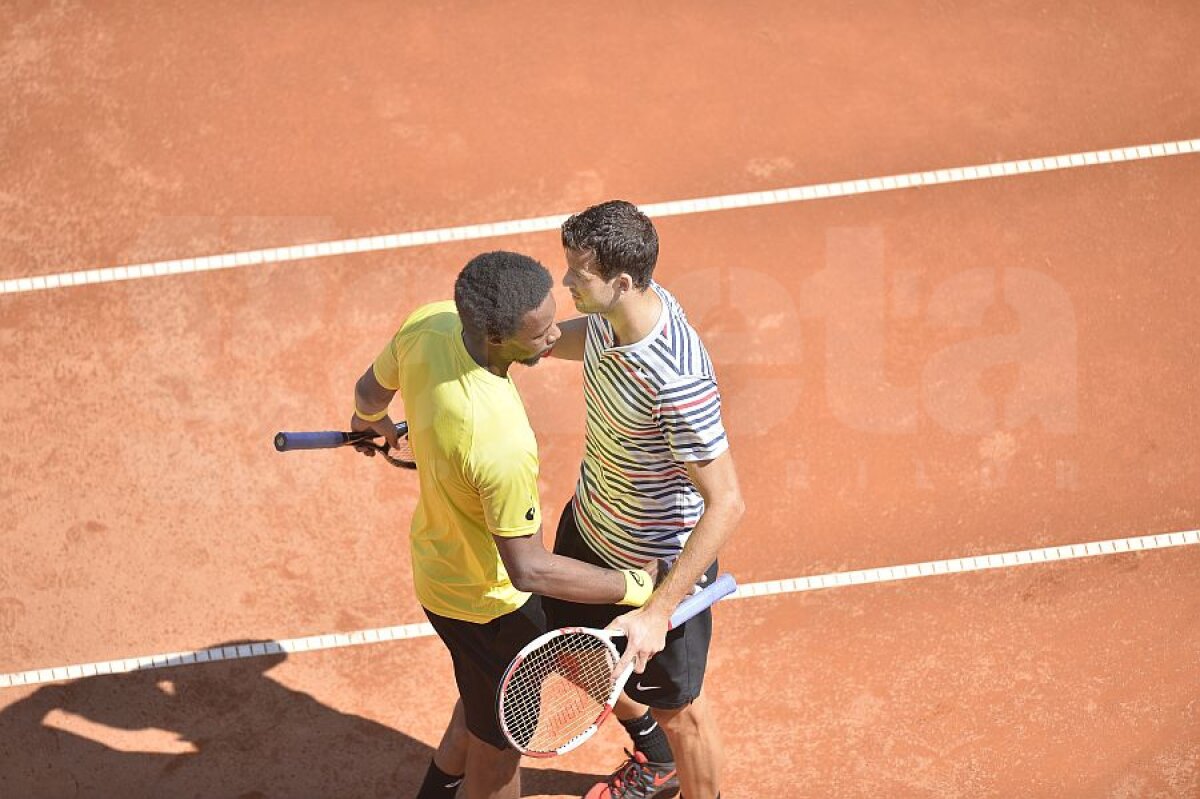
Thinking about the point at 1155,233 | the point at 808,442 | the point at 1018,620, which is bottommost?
the point at 1018,620

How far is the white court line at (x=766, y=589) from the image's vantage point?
6.43 meters

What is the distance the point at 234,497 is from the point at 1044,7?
6.16 meters

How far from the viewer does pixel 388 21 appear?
8859mm

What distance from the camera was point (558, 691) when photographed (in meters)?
4.97

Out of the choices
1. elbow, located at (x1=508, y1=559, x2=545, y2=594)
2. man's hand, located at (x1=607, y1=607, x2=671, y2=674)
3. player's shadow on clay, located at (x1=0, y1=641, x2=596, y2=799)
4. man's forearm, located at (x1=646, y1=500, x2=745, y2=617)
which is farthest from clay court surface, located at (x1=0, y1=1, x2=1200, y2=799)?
elbow, located at (x1=508, y1=559, x2=545, y2=594)

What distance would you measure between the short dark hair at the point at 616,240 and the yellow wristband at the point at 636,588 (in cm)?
A: 104

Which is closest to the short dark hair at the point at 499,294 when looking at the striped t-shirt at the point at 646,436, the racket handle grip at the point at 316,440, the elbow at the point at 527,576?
the striped t-shirt at the point at 646,436

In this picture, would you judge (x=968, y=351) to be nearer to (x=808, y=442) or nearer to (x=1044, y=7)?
(x=808, y=442)

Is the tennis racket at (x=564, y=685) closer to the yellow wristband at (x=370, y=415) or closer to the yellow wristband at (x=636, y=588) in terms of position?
the yellow wristband at (x=636, y=588)

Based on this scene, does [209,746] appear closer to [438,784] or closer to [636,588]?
[438,784]

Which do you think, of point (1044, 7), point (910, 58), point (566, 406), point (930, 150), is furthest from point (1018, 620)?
point (1044, 7)

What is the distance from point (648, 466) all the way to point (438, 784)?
1.86m

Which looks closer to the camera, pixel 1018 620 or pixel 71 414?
pixel 1018 620

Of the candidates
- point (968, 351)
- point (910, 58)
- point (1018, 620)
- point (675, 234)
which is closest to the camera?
point (1018, 620)
